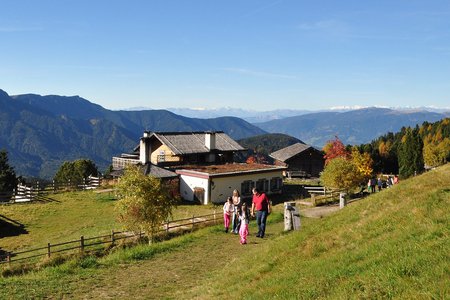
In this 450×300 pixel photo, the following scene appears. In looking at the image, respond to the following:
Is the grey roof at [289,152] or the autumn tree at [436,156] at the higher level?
the grey roof at [289,152]

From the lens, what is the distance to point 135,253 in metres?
16.5

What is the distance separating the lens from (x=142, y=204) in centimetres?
2056

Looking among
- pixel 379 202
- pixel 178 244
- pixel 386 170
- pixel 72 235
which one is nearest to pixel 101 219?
pixel 72 235

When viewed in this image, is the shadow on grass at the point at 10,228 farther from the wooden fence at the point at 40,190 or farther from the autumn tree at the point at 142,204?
the autumn tree at the point at 142,204

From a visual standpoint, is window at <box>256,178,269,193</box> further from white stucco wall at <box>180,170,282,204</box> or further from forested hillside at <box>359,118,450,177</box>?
forested hillside at <box>359,118,450,177</box>

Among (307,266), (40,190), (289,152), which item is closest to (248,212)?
(307,266)

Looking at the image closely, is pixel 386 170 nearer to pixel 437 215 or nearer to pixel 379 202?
pixel 379 202

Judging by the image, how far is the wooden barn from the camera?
6681 centimetres

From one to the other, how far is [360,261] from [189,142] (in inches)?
Answer: 1592

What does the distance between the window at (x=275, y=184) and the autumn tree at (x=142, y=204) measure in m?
25.0

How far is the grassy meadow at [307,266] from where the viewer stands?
7.47 metres

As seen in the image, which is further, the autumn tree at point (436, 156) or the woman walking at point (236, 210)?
the autumn tree at point (436, 156)

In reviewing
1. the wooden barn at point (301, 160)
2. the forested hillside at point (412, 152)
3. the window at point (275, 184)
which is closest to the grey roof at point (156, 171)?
the window at point (275, 184)

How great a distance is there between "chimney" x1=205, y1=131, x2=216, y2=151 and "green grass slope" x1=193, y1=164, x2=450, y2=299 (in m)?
34.4
